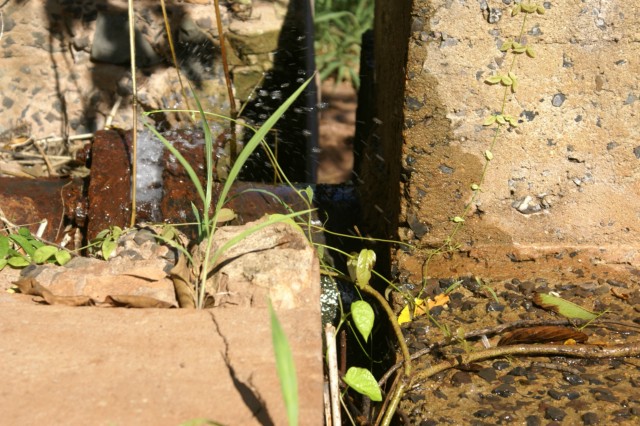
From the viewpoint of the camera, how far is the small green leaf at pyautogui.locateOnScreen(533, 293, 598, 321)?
7.07 ft

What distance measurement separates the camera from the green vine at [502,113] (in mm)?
2145

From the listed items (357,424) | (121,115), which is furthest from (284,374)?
(121,115)

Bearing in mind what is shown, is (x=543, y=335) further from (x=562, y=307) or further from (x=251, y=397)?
(x=251, y=397)

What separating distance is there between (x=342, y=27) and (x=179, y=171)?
171 inches

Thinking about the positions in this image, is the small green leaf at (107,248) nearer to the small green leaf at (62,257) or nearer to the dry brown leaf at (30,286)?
the small green leaf at (62,257)

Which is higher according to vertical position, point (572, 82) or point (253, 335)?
point (572, 82)

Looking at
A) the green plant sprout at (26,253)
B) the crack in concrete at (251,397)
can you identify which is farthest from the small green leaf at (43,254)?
the crack in concrete at (251,397)

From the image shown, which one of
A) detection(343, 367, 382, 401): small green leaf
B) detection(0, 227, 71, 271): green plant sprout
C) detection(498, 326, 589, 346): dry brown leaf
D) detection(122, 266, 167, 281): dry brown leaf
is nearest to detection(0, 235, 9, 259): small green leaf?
detection(0, 227, 71, 271): green plant sprout

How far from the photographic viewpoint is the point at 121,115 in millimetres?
3752

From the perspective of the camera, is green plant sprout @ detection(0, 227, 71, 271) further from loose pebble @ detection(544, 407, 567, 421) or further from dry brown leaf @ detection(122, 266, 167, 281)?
loose pebble @ detection(544, 407, 567, 421)

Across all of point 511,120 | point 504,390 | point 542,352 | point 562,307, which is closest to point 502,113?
point 511,120

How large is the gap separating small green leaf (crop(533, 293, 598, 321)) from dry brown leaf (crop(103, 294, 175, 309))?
1012 millimetres

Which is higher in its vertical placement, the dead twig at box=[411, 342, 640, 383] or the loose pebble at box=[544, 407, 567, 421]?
the dead twig at box=[411, 342, 640, 383]

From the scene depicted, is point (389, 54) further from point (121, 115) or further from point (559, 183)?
point (121, 115)
